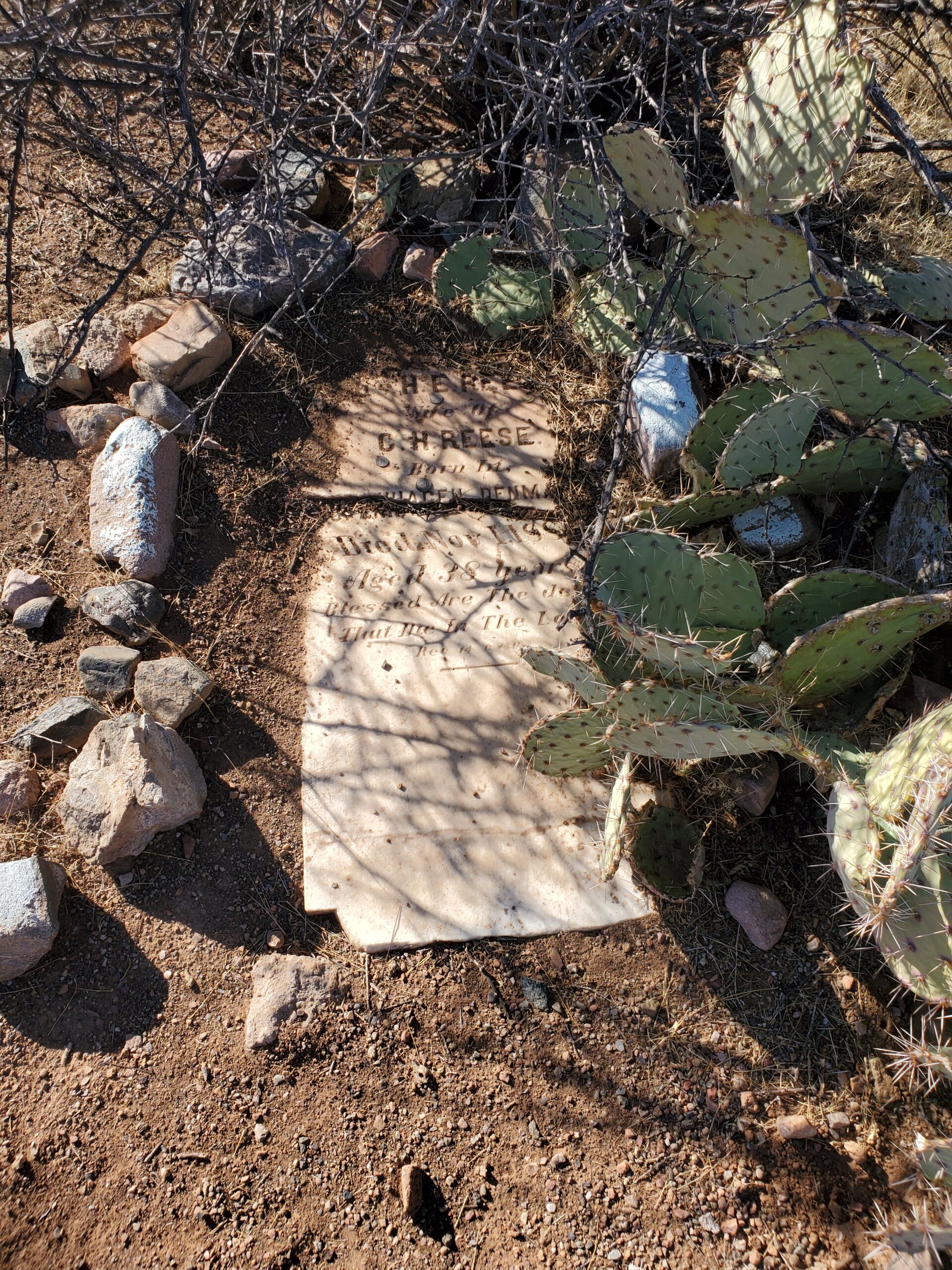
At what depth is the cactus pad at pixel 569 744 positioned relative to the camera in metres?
1.92

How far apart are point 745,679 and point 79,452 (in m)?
2.39

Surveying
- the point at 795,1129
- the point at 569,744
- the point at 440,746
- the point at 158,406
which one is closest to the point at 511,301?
the point at 158,406

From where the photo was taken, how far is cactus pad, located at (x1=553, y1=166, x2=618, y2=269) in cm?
293

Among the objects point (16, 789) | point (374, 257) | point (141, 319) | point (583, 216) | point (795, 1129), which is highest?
point (583, 216)

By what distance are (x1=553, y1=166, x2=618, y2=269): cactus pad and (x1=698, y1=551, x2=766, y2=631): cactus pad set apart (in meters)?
1.44

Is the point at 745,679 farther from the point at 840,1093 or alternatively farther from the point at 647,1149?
the point at 647,1149

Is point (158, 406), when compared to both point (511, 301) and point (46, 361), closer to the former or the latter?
point (46, 361)

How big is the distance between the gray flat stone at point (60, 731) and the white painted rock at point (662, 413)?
191 cm

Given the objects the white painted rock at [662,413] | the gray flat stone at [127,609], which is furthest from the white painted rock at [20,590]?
the white painted rock at [662,413]

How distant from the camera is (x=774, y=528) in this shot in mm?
2564

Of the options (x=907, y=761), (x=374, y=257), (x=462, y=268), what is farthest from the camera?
(x=374, y=257)

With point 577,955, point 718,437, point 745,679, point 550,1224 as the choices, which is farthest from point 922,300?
point 550,1224

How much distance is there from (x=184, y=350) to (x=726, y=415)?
1904mm

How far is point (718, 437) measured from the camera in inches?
97.1
